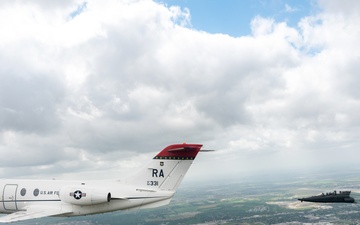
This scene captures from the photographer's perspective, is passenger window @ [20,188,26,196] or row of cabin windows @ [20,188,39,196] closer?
row of cabin windows @ [20,188,39,196]

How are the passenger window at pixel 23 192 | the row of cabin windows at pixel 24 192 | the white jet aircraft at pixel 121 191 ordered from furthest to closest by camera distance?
1. the passenger window at pixel 23 192
2. the row of cabin windows at pixel 24 192
3. the white jet aircraft at pixel 121 191

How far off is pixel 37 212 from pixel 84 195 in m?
3.93

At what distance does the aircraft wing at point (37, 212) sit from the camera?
752 inches

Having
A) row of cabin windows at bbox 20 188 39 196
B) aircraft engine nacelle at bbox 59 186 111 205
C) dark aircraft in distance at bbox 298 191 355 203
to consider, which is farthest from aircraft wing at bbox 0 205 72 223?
dark aircraft in distance at bbox 298 191 355 203

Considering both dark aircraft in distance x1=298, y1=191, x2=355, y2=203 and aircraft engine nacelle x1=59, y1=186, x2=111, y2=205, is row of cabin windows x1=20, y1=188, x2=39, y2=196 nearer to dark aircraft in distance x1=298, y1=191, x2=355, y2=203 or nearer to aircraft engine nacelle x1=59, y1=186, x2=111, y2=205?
aircraft engine nacelle x1=59, y1=186, x2=111, y2=205

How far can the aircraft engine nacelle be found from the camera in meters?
18.8

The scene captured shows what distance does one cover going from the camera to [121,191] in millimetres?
19547

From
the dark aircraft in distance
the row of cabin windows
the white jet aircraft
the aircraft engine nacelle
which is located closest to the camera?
the aircraft engine nacelle

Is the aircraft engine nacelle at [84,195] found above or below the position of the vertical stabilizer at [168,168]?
below

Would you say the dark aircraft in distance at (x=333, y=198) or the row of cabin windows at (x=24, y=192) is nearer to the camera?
the row of cabin windows at (x=24, y=192)

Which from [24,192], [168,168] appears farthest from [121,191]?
[24,192]

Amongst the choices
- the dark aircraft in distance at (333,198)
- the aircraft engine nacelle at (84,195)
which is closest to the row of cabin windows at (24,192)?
the aircraft engine nacelle at (84,195)

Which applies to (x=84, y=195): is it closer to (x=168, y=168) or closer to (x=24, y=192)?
(x=24, y=192)

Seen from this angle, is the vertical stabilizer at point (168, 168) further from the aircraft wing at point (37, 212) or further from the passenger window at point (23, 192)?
the passenger window at point (23, 192)
